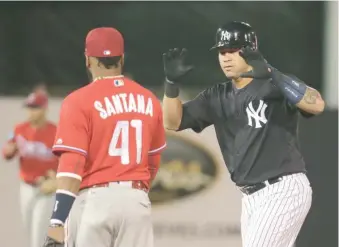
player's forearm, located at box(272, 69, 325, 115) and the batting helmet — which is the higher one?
the batting helmet

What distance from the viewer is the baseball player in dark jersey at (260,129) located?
3.79m

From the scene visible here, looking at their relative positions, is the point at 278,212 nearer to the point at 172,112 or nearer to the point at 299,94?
the point at 299,94

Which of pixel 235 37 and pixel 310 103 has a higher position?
pixel 235 37

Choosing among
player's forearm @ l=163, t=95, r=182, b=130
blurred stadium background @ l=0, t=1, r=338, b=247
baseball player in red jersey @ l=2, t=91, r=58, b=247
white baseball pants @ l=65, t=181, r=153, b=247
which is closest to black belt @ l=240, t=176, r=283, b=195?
player's forearm @ l=163, t=95, r=182, b=130

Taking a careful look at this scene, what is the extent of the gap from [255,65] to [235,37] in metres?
0.23

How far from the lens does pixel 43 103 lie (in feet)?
21.5

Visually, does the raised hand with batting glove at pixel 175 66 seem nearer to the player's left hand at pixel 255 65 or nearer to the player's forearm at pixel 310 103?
the player's left hand at pixel 255 65

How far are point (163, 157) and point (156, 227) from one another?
53 centimetres

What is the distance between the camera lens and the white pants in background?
650cm

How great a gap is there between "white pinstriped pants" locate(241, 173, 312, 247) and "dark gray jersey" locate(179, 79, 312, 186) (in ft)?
0.20

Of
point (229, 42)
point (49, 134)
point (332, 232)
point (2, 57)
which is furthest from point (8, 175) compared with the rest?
point (229, 42)

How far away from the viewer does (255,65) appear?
3785mm

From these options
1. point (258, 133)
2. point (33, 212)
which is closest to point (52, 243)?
point (258, 133)

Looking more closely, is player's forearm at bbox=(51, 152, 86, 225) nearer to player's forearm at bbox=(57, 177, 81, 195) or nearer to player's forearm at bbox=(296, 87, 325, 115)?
player's forearm at bbox=(57, 177, 81, 195)
